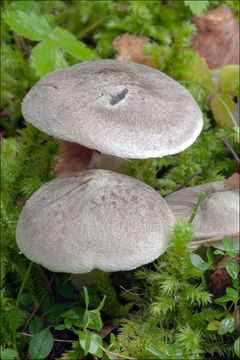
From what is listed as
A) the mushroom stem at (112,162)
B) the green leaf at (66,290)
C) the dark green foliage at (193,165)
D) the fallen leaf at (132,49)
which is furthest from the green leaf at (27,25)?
the green leaf at (66,290)

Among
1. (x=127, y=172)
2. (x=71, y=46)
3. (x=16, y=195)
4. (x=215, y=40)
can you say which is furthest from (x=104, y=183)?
(x=215, y=40)

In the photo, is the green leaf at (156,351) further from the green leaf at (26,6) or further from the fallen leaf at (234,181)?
the green leaf at (26,6)

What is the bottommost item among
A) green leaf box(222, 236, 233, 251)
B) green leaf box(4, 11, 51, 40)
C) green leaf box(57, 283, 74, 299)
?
green leaf box(57, 283, 74, 299)

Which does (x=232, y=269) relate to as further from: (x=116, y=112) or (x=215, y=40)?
(x=215, y=40)

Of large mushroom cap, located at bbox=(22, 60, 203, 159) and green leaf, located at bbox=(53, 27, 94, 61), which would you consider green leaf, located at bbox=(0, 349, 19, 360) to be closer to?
large mushroom cap, located at bbox=(22, 60, 203, 159)

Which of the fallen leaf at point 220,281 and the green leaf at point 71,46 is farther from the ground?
the green leaf at point 71,46

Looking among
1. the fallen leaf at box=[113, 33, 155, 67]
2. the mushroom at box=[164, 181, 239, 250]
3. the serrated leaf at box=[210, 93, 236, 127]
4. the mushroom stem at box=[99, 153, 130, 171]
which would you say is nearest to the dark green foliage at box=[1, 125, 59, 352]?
the mushroom stem at box=[99, 153, 130, 171]

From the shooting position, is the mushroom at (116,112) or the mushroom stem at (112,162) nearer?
the mushroom at (116,112)
